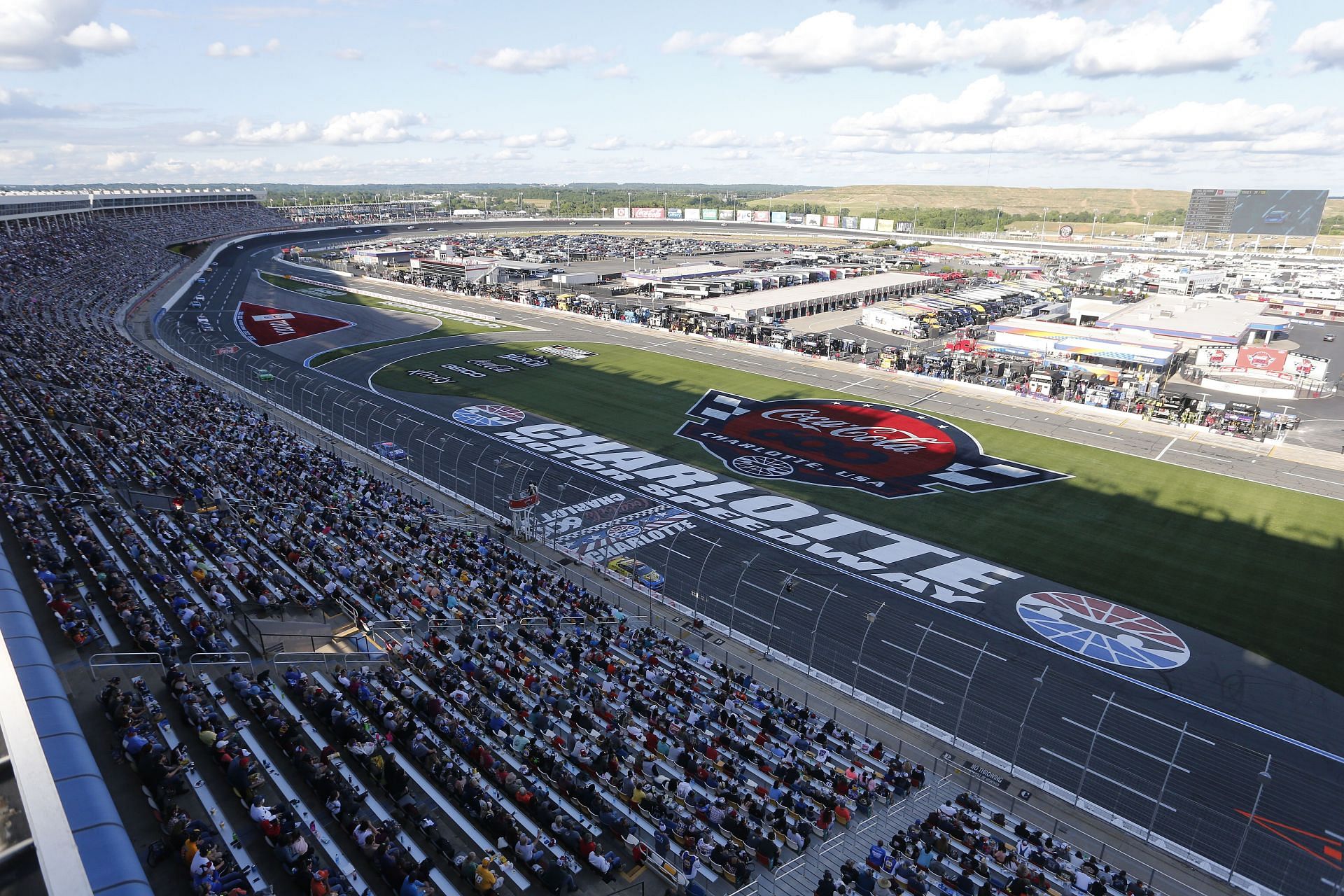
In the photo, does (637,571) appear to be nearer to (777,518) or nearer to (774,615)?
(774,615)

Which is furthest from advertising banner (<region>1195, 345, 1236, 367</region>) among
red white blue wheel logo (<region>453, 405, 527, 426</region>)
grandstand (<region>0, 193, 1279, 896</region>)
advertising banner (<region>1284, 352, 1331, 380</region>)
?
grandstand (<region>0, 193, 1279, 896</region>)

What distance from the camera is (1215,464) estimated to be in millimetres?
47219

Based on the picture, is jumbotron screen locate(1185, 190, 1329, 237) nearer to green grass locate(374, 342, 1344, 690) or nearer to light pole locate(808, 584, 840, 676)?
green grass locate(374, 342, 1344, 690)

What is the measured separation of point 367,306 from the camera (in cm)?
9756

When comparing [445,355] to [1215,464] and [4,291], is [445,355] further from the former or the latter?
[1215,464]

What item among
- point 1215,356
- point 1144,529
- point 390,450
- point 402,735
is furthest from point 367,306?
point 1215,356

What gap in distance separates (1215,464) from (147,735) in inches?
2187

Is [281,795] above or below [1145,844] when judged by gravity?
above

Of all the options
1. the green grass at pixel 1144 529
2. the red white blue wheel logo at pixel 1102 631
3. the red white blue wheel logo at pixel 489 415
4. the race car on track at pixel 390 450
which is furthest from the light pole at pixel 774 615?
the red white blue wheel logo at pixel 489 415

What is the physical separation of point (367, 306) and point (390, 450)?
61794 mm

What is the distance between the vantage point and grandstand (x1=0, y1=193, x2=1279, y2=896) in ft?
43.0

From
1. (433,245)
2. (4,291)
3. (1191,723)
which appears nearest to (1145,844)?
(1191,723)

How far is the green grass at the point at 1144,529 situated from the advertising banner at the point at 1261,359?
31.6m

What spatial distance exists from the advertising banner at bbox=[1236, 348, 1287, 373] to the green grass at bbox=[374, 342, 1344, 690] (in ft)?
104
